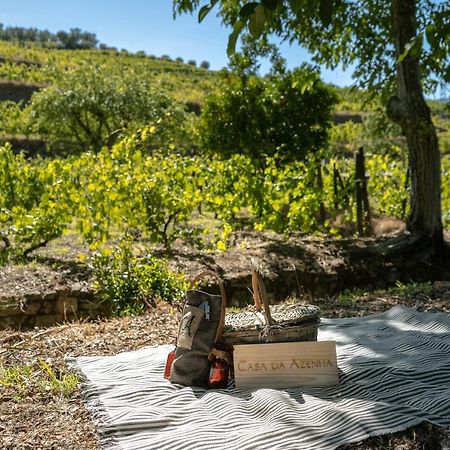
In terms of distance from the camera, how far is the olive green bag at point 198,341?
2.63 m

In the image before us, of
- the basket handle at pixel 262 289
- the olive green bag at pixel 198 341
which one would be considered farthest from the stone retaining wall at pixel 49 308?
the basket handle at pixel 262 289

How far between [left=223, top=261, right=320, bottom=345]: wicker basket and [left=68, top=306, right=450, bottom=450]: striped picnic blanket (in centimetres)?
23

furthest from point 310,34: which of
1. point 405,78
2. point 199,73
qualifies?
point 199,73

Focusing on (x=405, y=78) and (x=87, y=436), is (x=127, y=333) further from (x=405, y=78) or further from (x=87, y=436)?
(x=405, y=78)

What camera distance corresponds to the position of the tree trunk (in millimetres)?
6406

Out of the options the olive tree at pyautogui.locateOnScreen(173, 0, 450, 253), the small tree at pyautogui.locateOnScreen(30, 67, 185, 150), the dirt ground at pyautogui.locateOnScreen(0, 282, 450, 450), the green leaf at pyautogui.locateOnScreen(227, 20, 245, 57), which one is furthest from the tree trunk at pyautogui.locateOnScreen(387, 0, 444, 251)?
the small tree at pyautogui.locateOnScreen(30, 67, 185, 150)

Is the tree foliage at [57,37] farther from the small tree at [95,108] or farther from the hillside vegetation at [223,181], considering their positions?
the hillside vegetation at [223,181]

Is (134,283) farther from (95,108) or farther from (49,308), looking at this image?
(95,108)

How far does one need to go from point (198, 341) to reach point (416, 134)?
4.68 metres

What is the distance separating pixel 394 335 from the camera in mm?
3299

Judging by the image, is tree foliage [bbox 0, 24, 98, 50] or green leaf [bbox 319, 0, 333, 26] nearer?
green leaf [bbox 319, 0, 333, 26]

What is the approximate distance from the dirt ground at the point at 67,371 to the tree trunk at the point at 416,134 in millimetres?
1902

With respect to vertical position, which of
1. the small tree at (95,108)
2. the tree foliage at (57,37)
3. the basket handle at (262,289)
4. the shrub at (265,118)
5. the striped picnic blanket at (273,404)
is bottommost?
the striped picnic blanket at (273,404)

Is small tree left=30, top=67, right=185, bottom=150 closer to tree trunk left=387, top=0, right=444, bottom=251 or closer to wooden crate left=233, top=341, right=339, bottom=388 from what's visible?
tree trunk left=387, top=0, right=444, bottom=251
